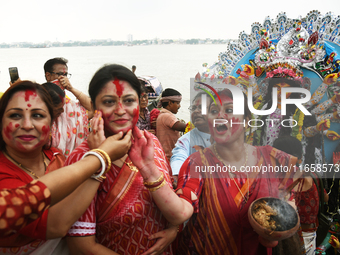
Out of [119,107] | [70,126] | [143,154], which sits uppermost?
[119,107]

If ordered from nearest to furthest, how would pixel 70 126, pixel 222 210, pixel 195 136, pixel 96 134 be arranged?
1. pixel 96 134
2. pixel 222 210
3. pixel 70 126
4. pixel 195 136

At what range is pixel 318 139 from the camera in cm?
277

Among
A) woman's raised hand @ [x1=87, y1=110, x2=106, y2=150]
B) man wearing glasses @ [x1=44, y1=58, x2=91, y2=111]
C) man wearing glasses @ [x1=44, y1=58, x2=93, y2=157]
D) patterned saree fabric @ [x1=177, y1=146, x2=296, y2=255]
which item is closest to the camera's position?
woman's raised hand @ [x1=87, y1=110, x2=106, y2=150]

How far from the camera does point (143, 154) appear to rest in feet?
4.35

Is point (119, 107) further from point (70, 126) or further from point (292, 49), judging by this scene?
point (292, 49)

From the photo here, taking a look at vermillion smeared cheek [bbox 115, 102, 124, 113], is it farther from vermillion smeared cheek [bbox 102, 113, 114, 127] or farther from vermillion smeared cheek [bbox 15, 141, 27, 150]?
vermillion smeared cheek [bbox 15, 141, 27, 150]

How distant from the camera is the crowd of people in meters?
1.13

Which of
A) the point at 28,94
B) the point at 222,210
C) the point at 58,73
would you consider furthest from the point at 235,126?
the point at 58,73

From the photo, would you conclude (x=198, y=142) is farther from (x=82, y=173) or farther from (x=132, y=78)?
(x=82, y=173)

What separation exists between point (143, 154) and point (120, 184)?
8.5 inches

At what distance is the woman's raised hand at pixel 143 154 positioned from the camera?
1303 mm

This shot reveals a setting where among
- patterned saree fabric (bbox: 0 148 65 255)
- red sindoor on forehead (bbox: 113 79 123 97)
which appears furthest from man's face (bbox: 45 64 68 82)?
red sindoor on forehead (bbox: 113 79 123 97)

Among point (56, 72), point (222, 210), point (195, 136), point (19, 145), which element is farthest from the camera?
point (56, 72)

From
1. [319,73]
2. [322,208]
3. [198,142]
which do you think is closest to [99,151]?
[198,142]
